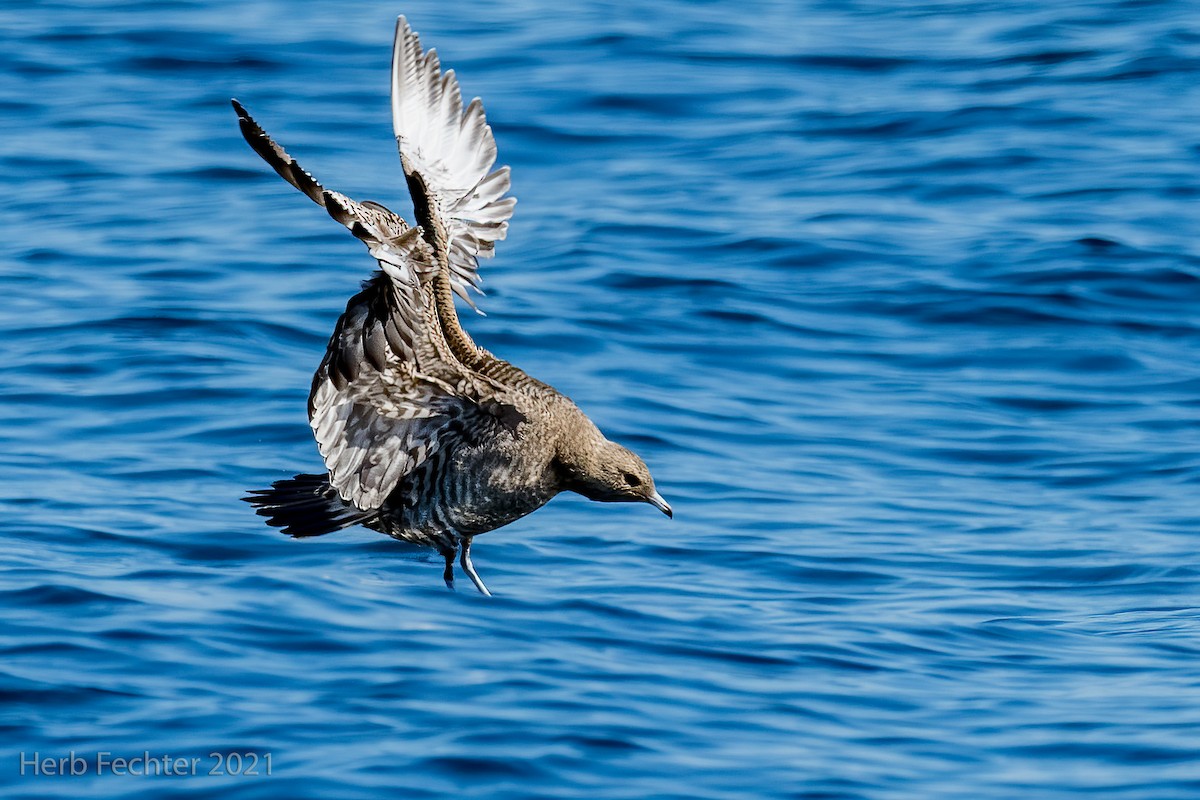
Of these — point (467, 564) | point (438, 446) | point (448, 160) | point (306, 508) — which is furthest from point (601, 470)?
point (448, 160)

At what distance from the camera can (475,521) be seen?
6.20 m

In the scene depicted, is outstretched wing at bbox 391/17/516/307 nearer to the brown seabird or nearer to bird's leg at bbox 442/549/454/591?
the brown seabird

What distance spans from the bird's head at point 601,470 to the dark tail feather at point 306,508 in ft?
2.19

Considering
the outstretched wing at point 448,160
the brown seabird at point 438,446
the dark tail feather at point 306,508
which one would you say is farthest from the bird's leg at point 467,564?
the outstretched wing at point 448,160

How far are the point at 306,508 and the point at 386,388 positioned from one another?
0.64 meters

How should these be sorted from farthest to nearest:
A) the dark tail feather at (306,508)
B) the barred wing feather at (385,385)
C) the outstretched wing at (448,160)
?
the outstretched wing at (448,160) → the dark tail feather at (306,508) → the barred wing feather at (385,385)

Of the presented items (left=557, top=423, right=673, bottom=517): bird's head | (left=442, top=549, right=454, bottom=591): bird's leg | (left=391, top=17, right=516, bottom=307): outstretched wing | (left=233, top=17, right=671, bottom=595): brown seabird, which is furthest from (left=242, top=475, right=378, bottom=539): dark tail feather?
(left=391, top=17, right=516, bottom=307): outstretched wing

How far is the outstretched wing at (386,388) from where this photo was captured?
5.55m

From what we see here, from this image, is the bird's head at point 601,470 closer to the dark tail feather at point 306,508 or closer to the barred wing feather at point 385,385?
the barred wing feather at point 385,385

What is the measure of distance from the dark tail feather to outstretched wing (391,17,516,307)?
36.8 inches

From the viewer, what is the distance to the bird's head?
618 centimetres

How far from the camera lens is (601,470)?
6.22 m

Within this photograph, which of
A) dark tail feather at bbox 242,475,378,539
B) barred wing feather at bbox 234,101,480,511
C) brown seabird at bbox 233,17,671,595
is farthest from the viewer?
dark tail feather at bbox 242,475,378,539

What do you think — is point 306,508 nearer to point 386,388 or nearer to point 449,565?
point 449,565
